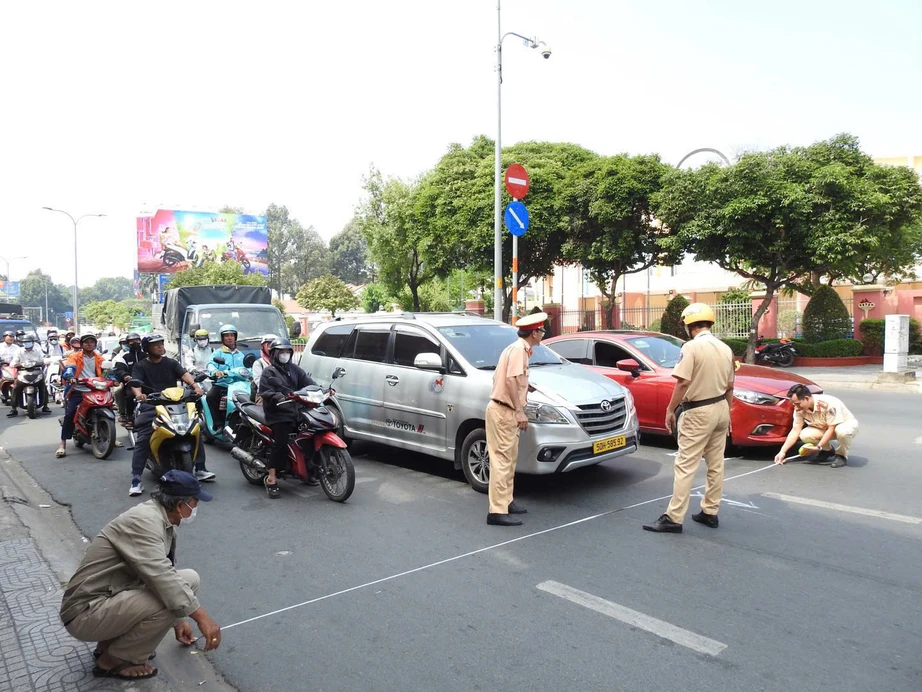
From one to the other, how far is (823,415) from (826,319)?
16589 millimetres

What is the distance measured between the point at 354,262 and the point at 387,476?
9268cm

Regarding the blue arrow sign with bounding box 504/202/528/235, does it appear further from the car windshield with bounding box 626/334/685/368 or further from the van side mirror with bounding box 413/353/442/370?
the van side mirror with bounding box 413/353/442/370

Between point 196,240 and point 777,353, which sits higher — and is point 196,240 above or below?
above

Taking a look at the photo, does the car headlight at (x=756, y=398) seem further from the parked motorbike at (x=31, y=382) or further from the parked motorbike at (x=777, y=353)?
the parked motorbike at (x=777, y=353)

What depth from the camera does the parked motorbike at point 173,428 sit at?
6914 mm

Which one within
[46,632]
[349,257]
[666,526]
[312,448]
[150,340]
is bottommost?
[46,632]

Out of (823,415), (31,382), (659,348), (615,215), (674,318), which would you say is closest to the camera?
(823,415)

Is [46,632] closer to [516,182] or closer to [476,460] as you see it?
[476,460]

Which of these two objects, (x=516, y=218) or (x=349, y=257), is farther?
(x=349, y=257)

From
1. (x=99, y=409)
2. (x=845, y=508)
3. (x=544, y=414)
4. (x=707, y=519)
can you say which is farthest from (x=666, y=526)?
(x=99, y=409)

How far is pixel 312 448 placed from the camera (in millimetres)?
7094

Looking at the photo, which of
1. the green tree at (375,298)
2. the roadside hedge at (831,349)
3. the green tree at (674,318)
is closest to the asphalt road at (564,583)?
the roadside hedge at (831,349)

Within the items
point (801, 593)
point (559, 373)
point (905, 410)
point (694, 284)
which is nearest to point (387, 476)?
point (559, 373)

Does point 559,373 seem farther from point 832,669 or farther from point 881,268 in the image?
point 881,268
